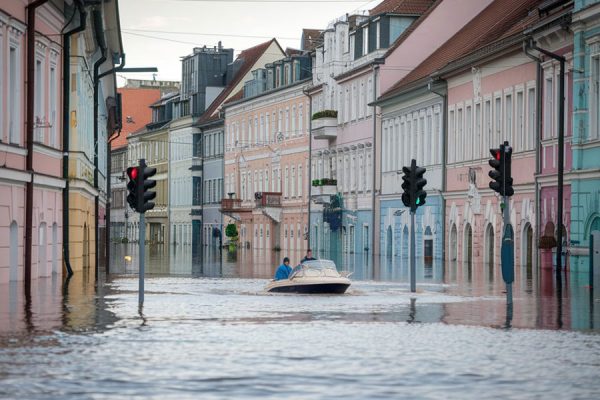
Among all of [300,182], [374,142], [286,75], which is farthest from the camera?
[286,75]

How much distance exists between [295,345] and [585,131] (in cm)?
3320

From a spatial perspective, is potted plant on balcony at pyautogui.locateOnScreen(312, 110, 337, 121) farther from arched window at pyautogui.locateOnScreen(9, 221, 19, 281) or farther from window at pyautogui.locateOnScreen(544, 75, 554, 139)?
arched window at pyautogui.locateOnScreen(9, 221, 19, 281)

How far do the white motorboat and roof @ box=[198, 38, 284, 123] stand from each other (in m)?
97.2

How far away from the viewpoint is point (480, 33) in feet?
250

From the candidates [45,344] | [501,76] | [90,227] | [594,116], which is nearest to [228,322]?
[45,344]

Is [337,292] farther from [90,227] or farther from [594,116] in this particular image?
[90,227]

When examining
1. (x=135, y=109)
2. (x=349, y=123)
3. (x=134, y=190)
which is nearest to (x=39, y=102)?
(x=134, y=190)

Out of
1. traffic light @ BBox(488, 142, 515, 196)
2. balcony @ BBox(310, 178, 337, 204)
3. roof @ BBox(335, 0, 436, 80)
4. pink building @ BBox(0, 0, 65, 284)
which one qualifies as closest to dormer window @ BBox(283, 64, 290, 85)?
balcony @ BBox(310, 178, 337, 204)

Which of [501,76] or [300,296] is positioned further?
[501,76]

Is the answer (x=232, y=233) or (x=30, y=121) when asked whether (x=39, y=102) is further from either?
(x=232, y=233)

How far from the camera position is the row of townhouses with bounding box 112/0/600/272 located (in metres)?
56.2

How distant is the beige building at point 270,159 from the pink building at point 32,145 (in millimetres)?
63969

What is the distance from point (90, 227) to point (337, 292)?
71.6 ft

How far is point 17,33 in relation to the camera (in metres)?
37.3
